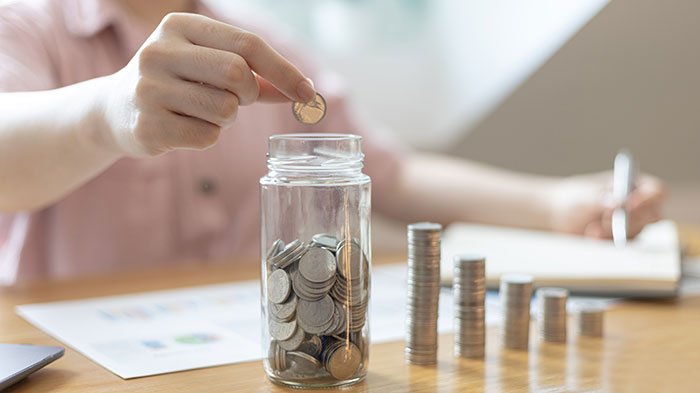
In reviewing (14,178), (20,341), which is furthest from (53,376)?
(14,178)

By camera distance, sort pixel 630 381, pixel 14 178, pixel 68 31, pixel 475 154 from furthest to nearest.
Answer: pixel 475 154 < pixel 68 31 < pixel 14 178 < pixel 630 381

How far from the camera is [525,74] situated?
2.02 meters

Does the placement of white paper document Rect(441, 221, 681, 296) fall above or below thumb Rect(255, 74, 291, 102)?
below

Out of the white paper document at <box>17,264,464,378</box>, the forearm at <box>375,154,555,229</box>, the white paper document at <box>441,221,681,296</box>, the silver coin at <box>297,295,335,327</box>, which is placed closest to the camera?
the silver coin at <box>297,295,335,327</box>

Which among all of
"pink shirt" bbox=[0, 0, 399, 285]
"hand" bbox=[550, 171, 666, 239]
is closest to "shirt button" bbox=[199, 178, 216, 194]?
"pink shirt" bbox=[0, 0, 399, 285]

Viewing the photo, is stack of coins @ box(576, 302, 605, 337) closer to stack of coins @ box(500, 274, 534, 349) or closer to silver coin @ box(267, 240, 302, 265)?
stack of coins @ box(500, 274, 534, 349)

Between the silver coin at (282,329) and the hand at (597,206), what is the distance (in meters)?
0.83

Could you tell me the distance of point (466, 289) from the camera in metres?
0.66

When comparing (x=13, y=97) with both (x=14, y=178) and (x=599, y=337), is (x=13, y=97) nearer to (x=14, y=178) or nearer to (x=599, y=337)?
(x=14, y=178)

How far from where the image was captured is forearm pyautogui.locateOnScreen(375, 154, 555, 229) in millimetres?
1437

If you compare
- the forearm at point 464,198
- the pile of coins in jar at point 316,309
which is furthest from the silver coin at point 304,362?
the forearm at point 464,198

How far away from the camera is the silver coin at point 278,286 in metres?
0.55

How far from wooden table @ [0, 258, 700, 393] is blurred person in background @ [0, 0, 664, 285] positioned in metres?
0.19

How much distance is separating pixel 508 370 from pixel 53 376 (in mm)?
374
